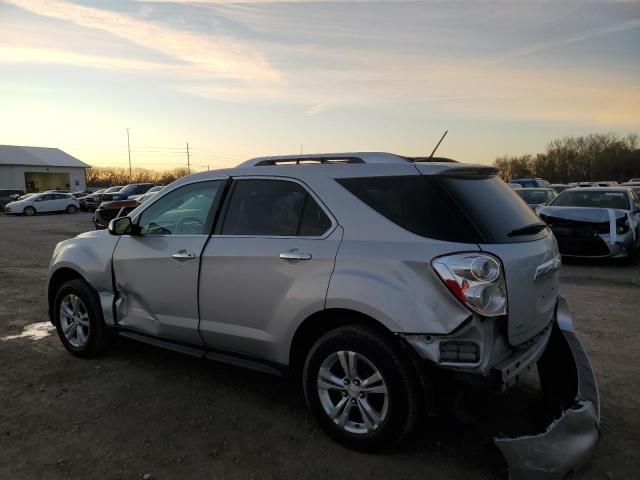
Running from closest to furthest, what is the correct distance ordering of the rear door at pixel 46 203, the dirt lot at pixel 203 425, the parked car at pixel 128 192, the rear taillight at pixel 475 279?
the rear taillight at pixel 475 279 < the dirt lot at pixel 203 425 < the parked car at pixel 128 192 < the rear door at pixel 46 203

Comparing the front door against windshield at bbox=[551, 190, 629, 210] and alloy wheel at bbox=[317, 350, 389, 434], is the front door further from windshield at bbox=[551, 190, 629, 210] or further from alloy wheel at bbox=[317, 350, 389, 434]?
windshield at bbox=[551, 190, 629, 210]

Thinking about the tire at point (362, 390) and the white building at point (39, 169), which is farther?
the white building at point (39, 169)

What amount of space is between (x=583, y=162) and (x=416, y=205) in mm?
85590

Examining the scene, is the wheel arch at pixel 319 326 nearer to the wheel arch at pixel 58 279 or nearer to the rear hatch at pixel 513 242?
the rear hatch at pixel 513 242

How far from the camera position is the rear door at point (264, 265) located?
3289mm

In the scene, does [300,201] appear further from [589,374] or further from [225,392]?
[589,374]

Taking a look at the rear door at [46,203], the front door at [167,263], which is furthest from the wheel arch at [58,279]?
the rear door at [46,203]

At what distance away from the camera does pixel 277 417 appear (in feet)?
12.2

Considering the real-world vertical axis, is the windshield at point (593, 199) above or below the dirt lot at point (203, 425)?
above

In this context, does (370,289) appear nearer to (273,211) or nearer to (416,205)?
(416,205)

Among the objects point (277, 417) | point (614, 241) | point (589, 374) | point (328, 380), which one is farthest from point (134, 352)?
point (614, 241)

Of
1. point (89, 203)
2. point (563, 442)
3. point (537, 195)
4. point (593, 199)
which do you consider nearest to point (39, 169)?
point (89, 203)

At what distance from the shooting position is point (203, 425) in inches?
141

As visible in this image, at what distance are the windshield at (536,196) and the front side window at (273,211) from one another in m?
13.3
